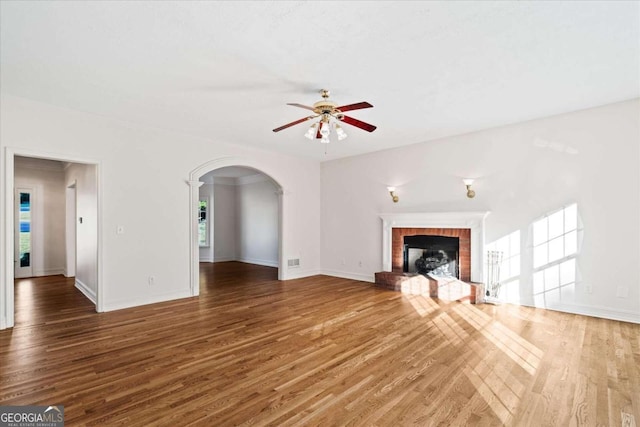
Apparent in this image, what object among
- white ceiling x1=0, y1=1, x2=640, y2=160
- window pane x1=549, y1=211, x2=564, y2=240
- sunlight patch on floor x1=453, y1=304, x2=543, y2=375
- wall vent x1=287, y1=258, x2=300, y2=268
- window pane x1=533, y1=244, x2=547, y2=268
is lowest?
sunlight patch on floor x1=453, y1=304, x2=543, y2=375

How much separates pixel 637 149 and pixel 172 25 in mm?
5361

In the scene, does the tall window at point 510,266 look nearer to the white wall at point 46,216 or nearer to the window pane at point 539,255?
the window pane at point 539,255

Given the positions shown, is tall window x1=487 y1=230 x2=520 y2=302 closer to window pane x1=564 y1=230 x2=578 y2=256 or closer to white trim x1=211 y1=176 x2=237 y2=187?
window pane x1=564 y1=230 x2=578 y2=256

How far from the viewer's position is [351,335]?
3.52 meters

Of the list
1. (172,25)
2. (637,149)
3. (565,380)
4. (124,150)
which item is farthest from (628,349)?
(124,150)

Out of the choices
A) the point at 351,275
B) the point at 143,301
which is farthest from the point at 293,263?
the point at 143,301

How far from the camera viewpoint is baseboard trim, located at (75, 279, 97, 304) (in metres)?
4.89

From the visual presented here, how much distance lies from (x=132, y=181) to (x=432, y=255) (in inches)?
207

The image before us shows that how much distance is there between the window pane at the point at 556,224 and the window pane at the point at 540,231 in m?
0.07

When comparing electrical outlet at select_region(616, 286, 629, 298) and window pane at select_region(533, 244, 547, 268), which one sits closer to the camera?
electrical outlet at select_region(616, 286, 629, 298)

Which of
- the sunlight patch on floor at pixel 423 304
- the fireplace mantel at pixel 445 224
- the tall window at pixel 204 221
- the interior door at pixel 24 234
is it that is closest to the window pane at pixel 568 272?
the fireplace mantel at pixel 445 224

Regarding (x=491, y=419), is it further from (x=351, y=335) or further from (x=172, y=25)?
(x=172, y=25)

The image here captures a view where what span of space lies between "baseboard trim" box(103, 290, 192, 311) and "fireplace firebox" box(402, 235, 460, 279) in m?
4.12

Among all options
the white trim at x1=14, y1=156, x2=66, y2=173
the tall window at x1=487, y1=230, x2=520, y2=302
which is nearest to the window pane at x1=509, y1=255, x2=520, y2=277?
the tall window at x1=487, y1=230, x2=520, y2=302
